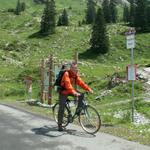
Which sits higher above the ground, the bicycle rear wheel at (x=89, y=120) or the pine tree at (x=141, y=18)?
the pine tree at (x=141, y=18)

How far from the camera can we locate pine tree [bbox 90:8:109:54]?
97.2 meters

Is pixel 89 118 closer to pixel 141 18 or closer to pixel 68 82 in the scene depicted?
pixel 68 82

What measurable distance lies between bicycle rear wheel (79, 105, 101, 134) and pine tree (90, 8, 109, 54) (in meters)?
80.9

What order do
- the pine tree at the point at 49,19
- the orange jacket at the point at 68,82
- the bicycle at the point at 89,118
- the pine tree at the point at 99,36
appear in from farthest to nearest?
the pine tree at the point at 49,19 → the pine tree at the point at 99,36 → the orange jacket at the point at 68,82 → the bicycle at the point at 89,118

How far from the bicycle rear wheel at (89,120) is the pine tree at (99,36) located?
80.9 metres

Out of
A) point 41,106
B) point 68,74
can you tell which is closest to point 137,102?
point 41,106

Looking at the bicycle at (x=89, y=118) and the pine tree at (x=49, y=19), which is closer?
the bicycle at (x=89, y=118)

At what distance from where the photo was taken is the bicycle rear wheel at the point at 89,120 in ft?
53.0

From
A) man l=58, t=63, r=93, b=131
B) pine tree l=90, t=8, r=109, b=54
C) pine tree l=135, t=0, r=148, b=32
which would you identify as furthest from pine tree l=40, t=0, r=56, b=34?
man l=58, t=63, r=93, b=131

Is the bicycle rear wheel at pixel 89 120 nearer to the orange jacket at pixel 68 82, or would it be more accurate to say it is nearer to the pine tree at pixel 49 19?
the orange jacket at pixel 68 82

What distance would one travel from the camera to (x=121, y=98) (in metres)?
33.0

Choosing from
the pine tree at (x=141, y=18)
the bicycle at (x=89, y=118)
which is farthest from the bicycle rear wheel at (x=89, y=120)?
the pine tree at (x=141, y=18)

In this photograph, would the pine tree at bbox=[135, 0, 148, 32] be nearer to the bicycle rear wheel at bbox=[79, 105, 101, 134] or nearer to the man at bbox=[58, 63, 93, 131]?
the man at bbox=[58, 63, 93, 131]

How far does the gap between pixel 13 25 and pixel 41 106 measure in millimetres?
144342
